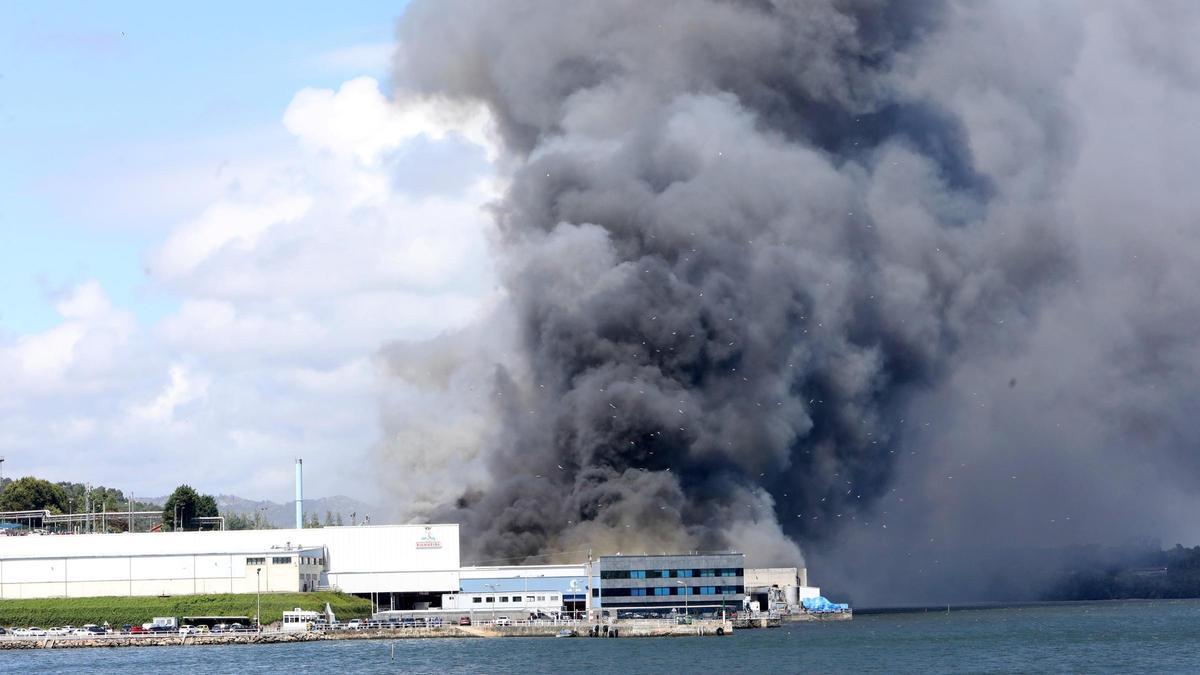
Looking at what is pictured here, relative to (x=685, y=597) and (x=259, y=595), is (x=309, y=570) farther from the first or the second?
(x=685, y=597)

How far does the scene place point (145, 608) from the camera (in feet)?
320

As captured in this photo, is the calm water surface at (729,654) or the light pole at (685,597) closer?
the calm water surface at (729,654)

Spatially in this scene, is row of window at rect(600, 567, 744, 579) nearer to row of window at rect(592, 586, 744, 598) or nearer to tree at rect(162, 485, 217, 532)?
row of window at rect(592, 586, 744, 598)

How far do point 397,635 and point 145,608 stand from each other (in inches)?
661

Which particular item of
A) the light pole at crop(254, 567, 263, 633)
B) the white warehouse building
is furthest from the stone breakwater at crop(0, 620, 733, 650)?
the white warehouse building

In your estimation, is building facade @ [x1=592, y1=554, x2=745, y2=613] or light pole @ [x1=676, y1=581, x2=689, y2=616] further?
light pole @ [x1=676, y1=581, x2=689, y2=616]

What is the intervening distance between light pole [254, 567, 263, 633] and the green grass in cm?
24

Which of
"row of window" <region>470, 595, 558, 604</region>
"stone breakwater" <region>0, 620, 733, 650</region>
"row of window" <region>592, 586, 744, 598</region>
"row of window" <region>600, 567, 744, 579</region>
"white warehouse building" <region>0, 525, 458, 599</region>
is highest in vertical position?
"white warehouse building" <region>0, 525, 458, 599</region>

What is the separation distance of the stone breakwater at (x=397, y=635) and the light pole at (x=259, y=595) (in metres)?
3.14

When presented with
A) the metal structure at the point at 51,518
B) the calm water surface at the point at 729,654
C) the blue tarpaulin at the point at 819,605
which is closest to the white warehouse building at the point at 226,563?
the calm water surface at the point at 729,654

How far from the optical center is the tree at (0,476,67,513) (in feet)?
469

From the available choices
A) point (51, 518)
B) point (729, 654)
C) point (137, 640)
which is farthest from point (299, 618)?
point (51, 518)

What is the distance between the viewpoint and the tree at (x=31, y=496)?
14300cm

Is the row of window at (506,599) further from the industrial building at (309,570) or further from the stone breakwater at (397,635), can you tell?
the stone breakwater at (397,635)
